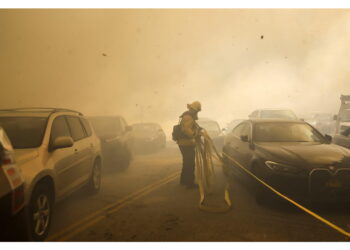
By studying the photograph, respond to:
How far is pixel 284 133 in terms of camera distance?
5.97 meters

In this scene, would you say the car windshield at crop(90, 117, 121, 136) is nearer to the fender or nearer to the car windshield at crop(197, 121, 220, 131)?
the fender

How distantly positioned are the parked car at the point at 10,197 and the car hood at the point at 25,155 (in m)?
0.37

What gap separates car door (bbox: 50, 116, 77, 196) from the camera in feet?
13.4

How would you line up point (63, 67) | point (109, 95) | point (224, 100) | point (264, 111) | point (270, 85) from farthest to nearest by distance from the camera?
point (224, 100)
point (270, 85)
point (109, 95)
point (63, 67)
point (264, 111)

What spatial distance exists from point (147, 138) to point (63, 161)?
28.7 ft

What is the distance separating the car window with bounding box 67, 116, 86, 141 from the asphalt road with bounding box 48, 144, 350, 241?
117 centimetres

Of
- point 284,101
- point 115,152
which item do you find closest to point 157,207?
point 115,152

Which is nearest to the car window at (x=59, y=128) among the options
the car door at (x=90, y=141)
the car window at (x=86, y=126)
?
the car door at (x=90, y=141)

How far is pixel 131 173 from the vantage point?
7.94 m

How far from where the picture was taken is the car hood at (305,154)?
15.0 ft

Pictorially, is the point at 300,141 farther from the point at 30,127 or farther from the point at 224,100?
the point at 224,100

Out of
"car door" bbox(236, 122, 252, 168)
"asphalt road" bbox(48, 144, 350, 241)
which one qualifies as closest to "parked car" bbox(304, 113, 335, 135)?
"car door" bbox(236, 122, 252, 168)

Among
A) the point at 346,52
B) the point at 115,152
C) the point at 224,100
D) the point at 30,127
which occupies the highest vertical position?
the point at 346,52

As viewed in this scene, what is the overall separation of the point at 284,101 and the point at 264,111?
109 feet
